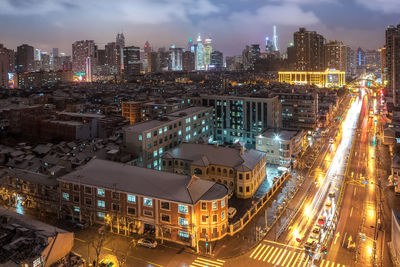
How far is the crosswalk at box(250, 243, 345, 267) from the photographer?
16500 millimetres

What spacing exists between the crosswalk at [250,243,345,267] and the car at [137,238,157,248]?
5151 millimetres

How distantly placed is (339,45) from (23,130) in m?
157

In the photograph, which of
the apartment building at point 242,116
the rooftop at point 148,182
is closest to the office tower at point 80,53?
the apartment building at point 242,116

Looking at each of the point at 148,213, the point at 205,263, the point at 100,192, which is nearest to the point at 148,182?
the point at 148,213

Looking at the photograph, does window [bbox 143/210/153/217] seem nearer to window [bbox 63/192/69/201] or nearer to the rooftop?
the rooftop

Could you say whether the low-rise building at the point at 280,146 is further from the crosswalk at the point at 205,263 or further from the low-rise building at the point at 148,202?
the crosswalk at the point at 205,263

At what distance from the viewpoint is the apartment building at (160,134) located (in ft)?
95.3

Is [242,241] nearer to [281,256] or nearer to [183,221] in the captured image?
[281,256]

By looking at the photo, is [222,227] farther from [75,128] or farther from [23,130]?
[23,130]

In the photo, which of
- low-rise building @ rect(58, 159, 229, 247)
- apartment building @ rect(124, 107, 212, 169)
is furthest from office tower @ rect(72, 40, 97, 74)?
low-rise building @ rect(58, 159, 229, 247)

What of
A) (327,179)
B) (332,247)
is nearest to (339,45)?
(327,179)

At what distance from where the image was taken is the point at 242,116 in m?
42.1

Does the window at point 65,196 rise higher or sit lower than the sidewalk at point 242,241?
higher

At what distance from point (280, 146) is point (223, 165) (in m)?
9.64
